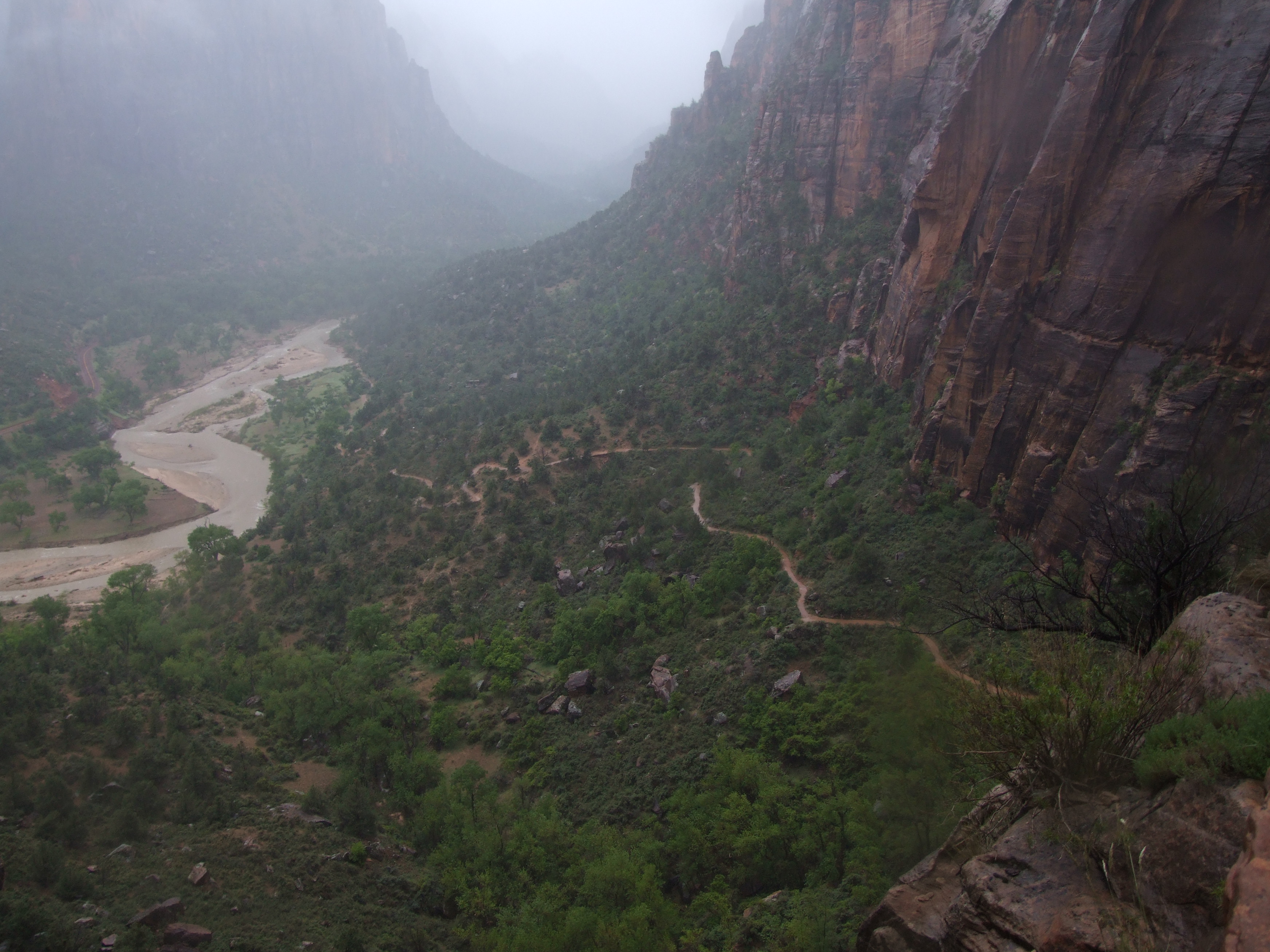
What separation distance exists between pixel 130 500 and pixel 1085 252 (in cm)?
7880

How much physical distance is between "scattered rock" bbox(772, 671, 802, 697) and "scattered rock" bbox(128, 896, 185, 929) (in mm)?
22277

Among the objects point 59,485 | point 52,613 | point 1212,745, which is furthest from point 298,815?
point 59,485

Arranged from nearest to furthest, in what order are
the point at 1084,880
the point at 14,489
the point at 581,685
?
the point at 1084,880
the point at 581,685
the point at 14,489

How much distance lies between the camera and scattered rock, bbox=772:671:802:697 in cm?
3112

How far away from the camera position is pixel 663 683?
3597 cm

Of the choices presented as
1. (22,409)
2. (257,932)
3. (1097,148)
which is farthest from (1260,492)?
(22,409)

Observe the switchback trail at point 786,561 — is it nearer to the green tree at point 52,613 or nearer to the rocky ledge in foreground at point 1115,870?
the rocky ledge in foreground at point 1115,870

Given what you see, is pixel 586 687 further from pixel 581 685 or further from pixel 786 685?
pixel 786 685

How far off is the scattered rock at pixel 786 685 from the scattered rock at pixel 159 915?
73.1 ft

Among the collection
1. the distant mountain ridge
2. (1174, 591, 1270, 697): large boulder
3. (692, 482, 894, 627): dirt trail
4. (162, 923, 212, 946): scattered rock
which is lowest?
(162, 923, 212, 946): scattered rock

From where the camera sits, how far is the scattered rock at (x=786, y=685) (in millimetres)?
31125

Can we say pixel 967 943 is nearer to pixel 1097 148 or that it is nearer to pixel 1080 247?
pixel 1080 247

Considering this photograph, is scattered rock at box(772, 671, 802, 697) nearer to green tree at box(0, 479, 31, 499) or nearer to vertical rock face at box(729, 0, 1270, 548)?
vertical rock face at box(729, 0, 1270, 548)

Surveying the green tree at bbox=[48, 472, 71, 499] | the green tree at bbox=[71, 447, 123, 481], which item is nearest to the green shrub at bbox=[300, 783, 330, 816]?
the green tree at bbox=[48, 472, 71, 499]
